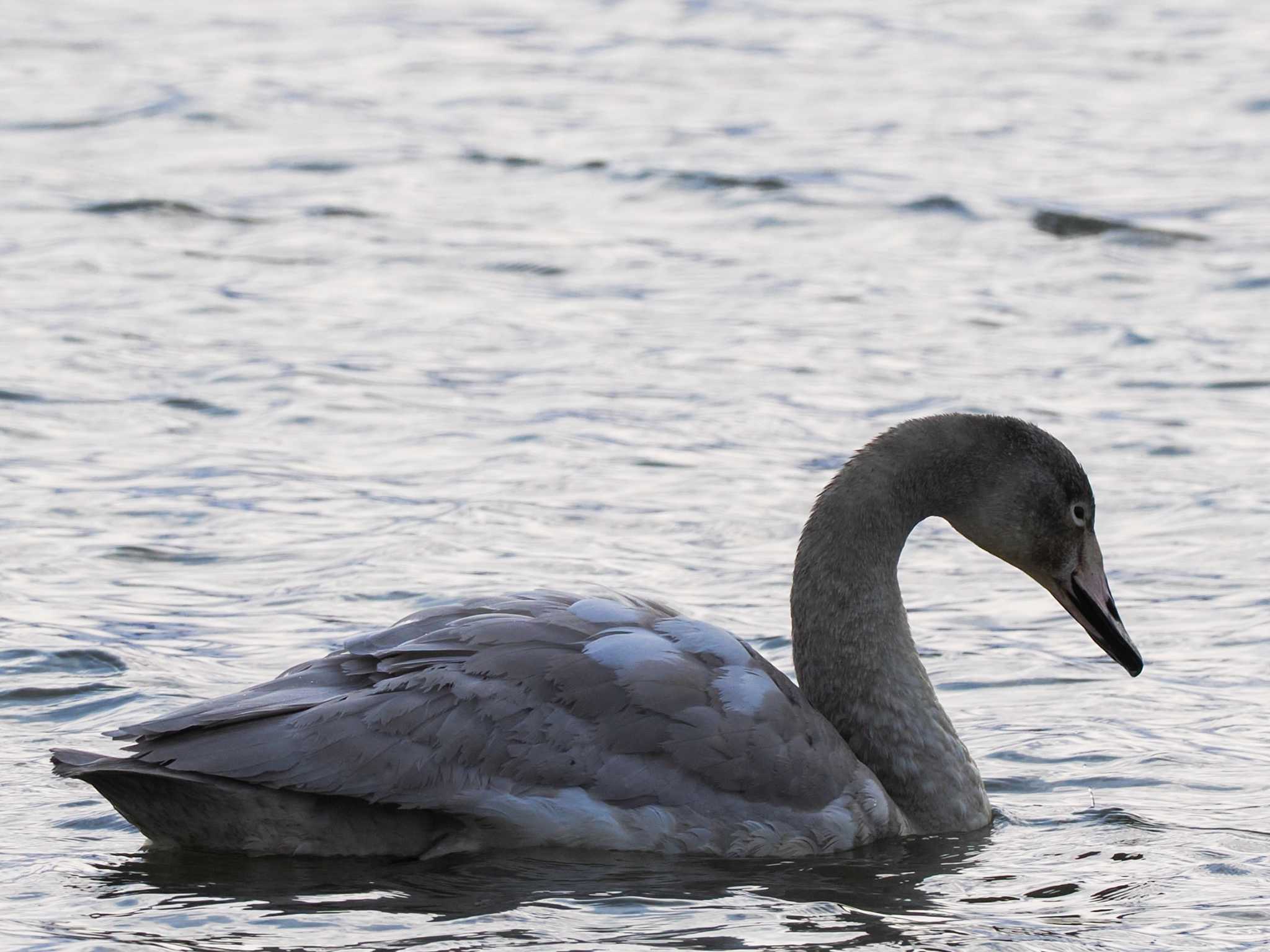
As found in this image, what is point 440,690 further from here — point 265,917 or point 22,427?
point 22,427

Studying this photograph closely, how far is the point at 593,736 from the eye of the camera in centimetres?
640

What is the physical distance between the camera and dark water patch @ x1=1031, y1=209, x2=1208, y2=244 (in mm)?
15188

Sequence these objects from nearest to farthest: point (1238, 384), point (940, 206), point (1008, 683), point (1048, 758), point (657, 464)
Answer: point (1048, 758), point (1008, 683), point (657, 464), point (1238, 384), point (940, 206)

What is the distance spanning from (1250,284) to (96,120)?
8453 millimetres

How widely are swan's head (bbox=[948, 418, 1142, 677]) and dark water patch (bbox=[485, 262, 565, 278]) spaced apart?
276 inches

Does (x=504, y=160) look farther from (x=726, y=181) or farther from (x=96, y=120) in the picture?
(x=96, y=120)

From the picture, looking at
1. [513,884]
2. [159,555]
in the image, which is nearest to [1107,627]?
[513,884]

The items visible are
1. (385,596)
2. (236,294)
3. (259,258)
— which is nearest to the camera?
(385,596)

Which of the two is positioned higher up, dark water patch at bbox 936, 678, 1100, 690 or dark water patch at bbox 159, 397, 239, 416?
dark water patch at bbox 159, 397, 239, 416

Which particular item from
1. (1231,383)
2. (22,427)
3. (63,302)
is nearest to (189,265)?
(63,302)

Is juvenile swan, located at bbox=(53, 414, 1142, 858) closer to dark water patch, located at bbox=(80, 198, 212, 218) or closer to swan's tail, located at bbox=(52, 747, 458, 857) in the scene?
swan's tail, located at bbox=(52, 747, 458, 857)

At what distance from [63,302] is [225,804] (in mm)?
7364

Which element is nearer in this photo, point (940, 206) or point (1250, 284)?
point (1250, 284)

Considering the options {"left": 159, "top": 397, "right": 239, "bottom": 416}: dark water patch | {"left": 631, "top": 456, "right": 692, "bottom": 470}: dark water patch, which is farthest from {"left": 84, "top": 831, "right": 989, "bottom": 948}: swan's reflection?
{"left": 159, "top": 397, "right": 239, "bottom": 416}: dark water patch
